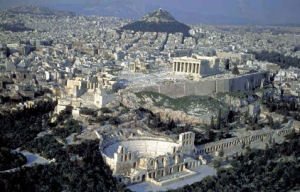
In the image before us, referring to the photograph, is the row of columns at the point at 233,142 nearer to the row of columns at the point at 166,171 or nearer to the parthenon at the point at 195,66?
the row of columns at the point at 166,171

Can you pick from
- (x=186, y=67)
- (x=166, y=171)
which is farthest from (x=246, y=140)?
(x=186, y=67)

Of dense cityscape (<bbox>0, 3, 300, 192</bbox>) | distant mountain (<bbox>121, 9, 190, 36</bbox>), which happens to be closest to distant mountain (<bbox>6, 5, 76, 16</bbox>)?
distant mountain (<bbox>121, 9, 190, 36</bbox>)

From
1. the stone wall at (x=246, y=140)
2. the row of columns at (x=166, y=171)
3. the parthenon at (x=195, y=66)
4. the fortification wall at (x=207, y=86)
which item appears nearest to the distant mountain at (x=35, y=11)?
the parthenon at (x=195, y=66)

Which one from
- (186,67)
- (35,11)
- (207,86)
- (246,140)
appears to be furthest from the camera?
(35,11)

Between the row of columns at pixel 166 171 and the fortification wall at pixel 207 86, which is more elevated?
the fortification wall at pixel 207 86

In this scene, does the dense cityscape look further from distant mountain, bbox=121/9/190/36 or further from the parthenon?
distant mountain, bbox=121/9/190/36

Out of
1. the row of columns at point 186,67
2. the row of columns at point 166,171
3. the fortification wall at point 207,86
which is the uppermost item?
the row of columns at point 186,67

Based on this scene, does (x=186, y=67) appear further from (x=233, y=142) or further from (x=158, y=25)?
(x=158, y=25)
